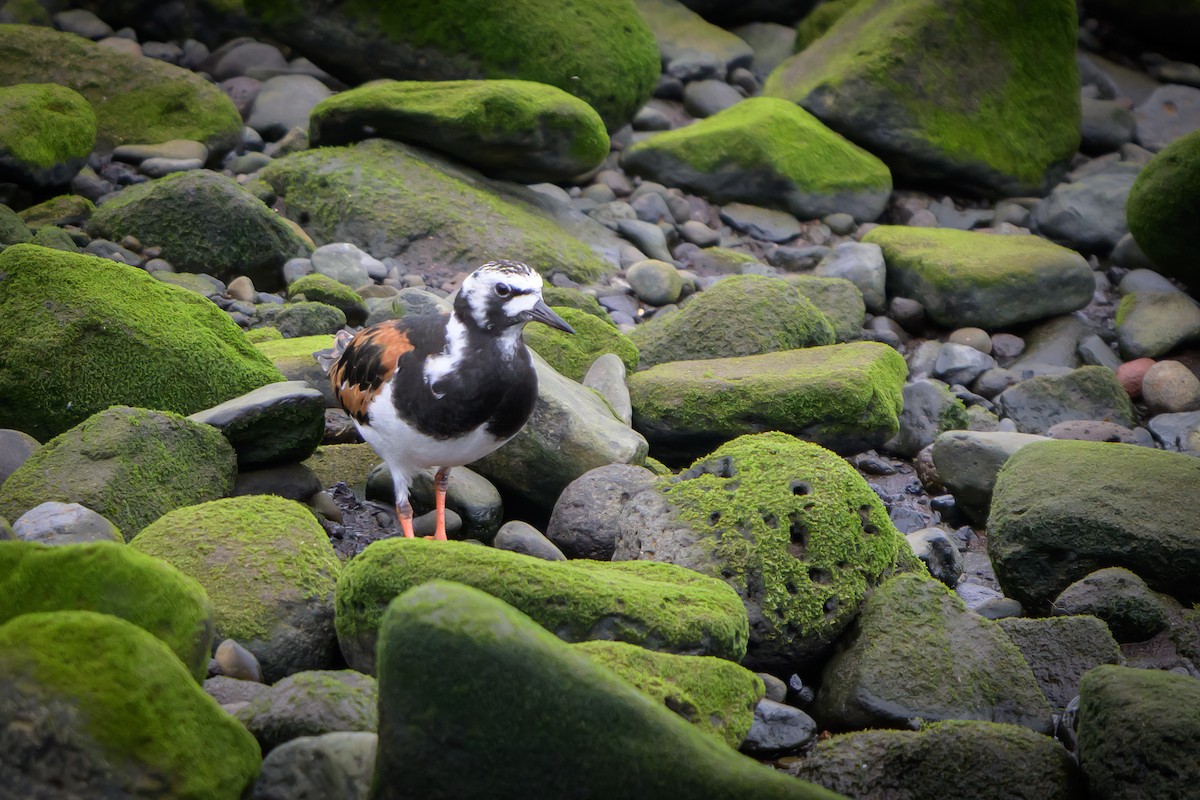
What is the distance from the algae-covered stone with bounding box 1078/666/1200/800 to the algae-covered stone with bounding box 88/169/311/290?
7.48 meters

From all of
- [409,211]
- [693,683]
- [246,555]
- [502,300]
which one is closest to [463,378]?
[502,300]

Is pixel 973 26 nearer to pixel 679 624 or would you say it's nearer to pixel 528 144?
pixel 528 144

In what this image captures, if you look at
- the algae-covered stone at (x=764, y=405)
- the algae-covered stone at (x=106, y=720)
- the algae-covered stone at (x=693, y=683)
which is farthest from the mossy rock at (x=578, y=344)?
the algae-covered stone at (x=106, y=720)

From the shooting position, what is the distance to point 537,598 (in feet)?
16.2

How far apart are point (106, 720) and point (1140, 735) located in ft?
12.5

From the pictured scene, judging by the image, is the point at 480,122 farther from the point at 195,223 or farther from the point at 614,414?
the point at 614,414

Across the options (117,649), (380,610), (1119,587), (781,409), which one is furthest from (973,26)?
(117,649)

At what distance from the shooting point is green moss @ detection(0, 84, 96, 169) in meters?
9.58

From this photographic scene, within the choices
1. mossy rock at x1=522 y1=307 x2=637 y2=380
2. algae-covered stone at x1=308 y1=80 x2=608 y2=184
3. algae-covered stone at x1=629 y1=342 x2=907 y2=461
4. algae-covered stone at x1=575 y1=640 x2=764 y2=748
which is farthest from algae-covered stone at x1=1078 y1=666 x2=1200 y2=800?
algae-covered stone at x1=308 y1=80 x2=608 y2=184

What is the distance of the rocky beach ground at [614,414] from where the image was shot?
3.83 m

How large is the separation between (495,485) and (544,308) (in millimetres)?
1554

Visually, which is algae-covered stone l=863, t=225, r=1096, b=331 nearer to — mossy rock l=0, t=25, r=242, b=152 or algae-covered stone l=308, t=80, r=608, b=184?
algae-covered stone l=308, t=80, r=608, b=184

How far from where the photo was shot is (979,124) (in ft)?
46.6

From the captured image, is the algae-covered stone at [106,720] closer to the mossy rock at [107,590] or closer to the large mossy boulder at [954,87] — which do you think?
the mossy rock at [107,590]
